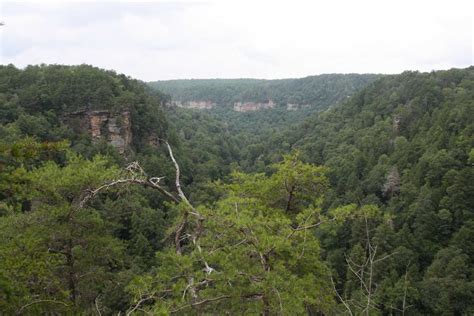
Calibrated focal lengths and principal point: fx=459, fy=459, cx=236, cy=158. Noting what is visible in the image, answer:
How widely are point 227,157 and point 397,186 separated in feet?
135

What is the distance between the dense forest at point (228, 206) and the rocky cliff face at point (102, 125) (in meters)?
0.16

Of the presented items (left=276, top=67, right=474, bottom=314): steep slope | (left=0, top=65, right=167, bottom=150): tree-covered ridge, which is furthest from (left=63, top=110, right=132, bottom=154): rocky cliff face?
(left=276, top=67, right=474, bottom=314): steep slope

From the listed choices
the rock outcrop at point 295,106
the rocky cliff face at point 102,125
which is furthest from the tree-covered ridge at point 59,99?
the rock outcrop at point 295,106

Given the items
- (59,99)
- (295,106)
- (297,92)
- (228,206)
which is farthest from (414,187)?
(297,92)

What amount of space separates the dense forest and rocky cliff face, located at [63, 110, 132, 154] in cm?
16

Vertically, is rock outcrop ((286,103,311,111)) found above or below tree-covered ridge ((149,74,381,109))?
below

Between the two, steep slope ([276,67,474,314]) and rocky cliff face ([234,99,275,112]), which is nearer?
steep slope ([276,67,474,314])

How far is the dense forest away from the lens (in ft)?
23.6

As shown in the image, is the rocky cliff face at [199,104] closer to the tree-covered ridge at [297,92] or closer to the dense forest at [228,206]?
the tree-covered ridge at [297,92]

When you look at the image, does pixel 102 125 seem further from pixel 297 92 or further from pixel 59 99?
pixel 297 92

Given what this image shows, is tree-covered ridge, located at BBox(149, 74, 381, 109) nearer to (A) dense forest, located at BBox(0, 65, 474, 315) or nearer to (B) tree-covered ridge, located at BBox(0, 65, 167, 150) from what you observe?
(A) dense forest, located at BBox(0, 65, 474, 315)

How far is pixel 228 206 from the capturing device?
811 cm

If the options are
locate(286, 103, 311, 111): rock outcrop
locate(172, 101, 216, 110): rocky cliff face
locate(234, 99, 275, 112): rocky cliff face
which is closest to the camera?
locate(286, 103, 311, 111): rock outcrop

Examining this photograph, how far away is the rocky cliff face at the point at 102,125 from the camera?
5088 centimetres
